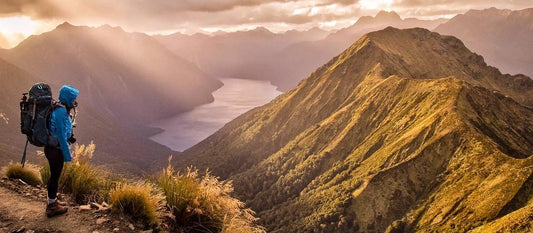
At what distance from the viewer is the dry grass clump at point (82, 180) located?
13102mm

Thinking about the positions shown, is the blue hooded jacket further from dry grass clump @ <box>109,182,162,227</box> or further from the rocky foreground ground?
dry grass clump @ <box>109,182,162,227</box>

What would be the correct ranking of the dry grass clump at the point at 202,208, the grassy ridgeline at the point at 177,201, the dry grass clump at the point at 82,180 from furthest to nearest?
the dry grass clump at the point at 82,180, the dry grass clump at the point at 202,208, the grassy ridgeline at the point at 177,201

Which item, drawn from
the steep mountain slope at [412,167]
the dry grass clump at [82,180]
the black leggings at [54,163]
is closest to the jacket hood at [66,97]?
the black leggings at [54,163]

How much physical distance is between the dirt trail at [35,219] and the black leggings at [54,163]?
0.82 metres

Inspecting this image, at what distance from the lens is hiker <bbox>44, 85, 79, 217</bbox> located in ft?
36.9

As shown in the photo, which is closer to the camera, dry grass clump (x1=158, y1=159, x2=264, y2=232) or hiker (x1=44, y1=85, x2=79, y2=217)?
hiker (x1=44, y1=85, x2=79, y2=217)

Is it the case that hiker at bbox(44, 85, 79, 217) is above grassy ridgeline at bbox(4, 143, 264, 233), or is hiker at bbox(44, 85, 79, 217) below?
above

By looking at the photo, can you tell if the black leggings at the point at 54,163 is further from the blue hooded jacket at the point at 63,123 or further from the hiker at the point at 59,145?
the blue hooded jacket at the point at 63,123

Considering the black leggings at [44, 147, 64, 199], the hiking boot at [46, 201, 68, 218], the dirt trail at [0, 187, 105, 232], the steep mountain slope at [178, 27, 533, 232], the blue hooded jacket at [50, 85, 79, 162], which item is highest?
the blue hooded jacket at [50, 85, 79, 162]

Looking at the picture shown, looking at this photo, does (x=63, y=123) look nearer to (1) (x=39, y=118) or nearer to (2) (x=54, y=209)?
(1) (x=39, y=118)

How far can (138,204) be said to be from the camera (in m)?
11.4

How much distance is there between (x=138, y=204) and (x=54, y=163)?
308 centimetres

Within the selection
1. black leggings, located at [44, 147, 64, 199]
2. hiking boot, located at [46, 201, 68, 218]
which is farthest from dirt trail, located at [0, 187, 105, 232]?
black leggings, located at [44, 147, 64, 199]

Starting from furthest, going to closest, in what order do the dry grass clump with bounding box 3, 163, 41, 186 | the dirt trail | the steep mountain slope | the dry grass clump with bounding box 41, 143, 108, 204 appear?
the steep mountain slope < the dry grass clump with bounding box 3, 163, 41, 186 < the dry grass clump with bounding box 41, 143, 108, 204 < the dirt trail
